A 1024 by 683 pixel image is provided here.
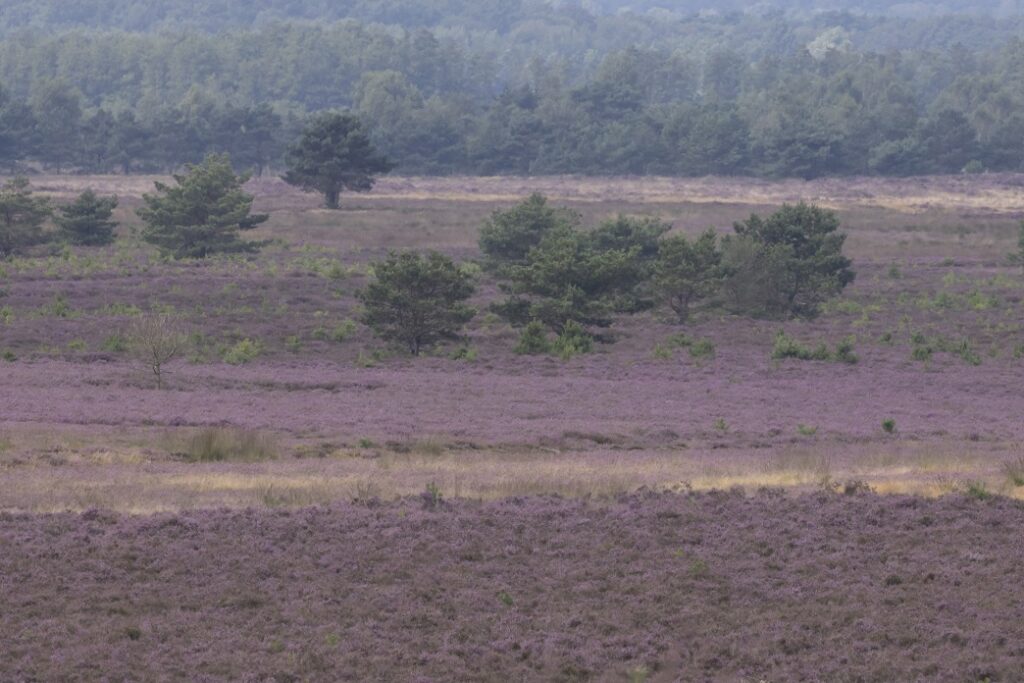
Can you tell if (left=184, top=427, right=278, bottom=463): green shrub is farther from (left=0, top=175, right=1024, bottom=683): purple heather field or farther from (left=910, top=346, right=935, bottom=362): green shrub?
(left=910, top=346, right=935, bottom=362): green shrub

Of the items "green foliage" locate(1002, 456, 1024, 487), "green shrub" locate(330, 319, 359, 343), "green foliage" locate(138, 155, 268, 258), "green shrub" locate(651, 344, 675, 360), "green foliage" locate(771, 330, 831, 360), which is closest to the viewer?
"green foliage" locate(1002, 456, 1024, 487)

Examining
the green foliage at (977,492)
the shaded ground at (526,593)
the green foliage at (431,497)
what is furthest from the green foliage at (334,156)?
the shaded ground at (526,593)

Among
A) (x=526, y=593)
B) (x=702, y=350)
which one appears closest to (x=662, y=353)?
(x=702, y=350)

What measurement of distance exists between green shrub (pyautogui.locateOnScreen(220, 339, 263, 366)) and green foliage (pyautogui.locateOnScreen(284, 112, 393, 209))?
46.6 m

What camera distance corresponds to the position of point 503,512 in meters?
18.5

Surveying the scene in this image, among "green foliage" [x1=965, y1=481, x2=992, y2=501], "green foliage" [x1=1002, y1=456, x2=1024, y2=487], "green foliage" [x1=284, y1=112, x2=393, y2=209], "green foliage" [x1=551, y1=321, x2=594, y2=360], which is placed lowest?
"green foliage" [x1=551, y1=321, x2=594, y2=360]

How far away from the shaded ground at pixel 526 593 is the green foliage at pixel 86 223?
5511 cm

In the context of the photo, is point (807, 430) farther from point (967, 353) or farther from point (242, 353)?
point (242, 353)

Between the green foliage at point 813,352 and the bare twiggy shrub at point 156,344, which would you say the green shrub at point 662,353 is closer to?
the green foliage at point 813,352

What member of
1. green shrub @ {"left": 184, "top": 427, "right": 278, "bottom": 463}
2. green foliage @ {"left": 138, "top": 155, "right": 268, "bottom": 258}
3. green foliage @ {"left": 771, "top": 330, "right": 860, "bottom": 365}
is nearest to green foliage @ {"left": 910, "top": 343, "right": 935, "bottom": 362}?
green foliage @ {"left": 771, "top": 330, "right": 860, "bottom": 365}

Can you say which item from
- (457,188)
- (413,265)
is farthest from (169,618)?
(457,188)

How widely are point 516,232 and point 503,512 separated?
1653 inches

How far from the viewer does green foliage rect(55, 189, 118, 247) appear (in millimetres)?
70438

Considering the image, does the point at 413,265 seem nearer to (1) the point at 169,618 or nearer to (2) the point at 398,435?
(2) the point at 398,435
